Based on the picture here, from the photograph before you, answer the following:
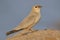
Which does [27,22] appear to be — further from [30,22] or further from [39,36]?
[39,36]

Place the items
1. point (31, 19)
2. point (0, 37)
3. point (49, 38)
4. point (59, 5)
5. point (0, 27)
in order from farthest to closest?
1. point (59, 5)
2. point (0, 27)
3. point (0, 37)
4. point (31, 19)
5. point (49, 38)

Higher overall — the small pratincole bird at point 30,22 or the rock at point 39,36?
the small pratincole bird at point 30,22

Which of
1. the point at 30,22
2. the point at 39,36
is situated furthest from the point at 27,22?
the point at 39,36

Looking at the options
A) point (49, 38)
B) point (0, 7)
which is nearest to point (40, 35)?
point (49, 38)

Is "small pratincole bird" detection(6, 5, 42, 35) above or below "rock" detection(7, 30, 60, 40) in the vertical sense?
above

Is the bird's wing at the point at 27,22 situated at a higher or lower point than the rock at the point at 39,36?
higher

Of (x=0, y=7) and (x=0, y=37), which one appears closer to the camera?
(x=0, y=37)

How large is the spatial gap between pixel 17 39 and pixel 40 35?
0.49 ft

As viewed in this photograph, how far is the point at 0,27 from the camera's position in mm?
1966

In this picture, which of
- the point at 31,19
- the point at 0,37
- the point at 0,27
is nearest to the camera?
the point at 31,19

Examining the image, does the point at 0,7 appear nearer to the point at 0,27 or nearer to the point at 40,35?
the point at 0,27

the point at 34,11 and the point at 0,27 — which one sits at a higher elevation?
the point at 34,11

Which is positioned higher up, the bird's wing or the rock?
the bird's wing

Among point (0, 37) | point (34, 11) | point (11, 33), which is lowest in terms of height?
point (0, 37)
